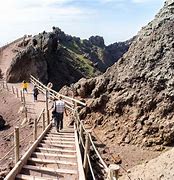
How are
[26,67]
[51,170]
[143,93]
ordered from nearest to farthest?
[51,170], [143,93], [26,67]

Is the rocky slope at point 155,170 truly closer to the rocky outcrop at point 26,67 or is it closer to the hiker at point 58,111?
the hiker at point 58,111

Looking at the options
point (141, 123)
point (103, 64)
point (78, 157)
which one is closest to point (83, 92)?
point (141, 123)

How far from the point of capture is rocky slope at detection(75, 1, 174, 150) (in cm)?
1630

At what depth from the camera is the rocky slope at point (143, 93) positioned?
53.5 ft

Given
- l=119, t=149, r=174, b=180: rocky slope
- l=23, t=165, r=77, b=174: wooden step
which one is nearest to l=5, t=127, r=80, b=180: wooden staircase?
l=23, t=165, r=77, b=174: wooden step

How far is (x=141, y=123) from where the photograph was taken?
1678cm

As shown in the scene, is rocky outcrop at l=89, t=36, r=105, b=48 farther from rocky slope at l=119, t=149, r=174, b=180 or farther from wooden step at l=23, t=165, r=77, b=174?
wooden step at l=23, t=165, r=77, b=174

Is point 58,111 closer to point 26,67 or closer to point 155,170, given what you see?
point 155,170

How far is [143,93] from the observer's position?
1734cm

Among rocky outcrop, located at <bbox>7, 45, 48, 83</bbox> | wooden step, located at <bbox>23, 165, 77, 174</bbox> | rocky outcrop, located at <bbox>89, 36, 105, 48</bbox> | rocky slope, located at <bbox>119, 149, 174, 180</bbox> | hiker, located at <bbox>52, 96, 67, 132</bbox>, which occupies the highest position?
rocky outcrop, located at <bbox>89, 36, 105, 48</bbox>

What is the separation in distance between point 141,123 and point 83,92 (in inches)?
230

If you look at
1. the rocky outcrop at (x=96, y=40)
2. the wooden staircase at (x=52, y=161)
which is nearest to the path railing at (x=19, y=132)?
the wooden staircase at (x=52, y=161)

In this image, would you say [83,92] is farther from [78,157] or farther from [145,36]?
[78,157]

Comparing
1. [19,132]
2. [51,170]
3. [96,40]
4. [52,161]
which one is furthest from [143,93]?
[96,40]
